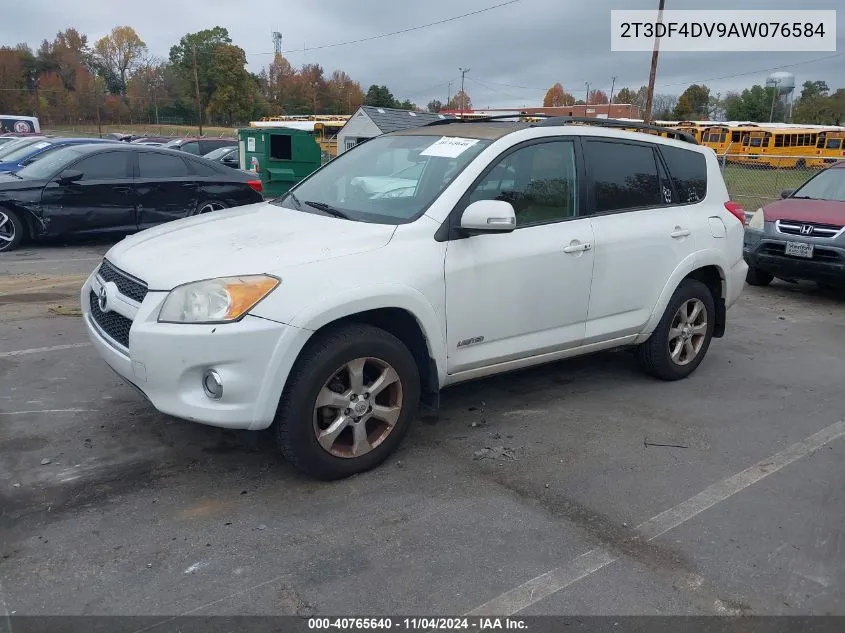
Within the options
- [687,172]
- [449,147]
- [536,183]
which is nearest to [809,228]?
[687,172]

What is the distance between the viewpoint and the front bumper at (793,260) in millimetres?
8047

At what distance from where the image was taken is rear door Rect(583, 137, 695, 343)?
15.0 feet

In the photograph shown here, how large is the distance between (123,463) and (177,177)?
7.58 meters

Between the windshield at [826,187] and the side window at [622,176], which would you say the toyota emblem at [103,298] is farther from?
the windshield at [826,187]

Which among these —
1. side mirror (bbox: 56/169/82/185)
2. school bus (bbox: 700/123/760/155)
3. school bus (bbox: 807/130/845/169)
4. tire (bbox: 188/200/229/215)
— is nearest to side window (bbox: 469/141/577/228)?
Answer: tire (bbox: 188/200/229/215)

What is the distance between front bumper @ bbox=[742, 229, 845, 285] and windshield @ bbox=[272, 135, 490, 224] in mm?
4759

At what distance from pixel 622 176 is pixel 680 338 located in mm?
1347

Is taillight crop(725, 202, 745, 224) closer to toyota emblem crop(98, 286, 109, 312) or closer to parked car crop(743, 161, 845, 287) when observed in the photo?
parked car crop(743, 161, 845, 287)

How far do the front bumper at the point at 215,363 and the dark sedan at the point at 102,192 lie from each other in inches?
287

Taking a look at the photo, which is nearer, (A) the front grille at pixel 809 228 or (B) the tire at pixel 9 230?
(A) the front grille at pixel 809 228

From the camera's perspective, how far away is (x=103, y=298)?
369 centimetres

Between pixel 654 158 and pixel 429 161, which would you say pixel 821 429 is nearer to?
pixel 654 158

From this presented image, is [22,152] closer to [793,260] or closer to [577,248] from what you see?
[577,248]

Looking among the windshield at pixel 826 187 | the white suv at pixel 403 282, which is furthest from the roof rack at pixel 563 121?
the windshield at pixel 826 187
